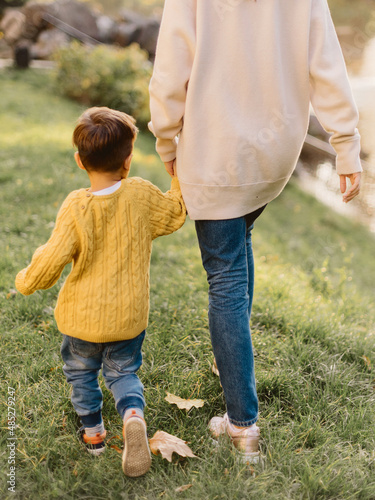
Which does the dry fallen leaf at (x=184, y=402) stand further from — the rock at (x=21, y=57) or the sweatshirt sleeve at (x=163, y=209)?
the rock at (x=21, y=57)

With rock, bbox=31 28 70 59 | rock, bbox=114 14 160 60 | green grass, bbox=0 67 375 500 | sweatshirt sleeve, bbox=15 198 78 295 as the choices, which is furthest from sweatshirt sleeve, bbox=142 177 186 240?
rock, bbox=114 14 160 60

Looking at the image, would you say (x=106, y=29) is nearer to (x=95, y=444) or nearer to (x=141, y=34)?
(x=141, y=34)

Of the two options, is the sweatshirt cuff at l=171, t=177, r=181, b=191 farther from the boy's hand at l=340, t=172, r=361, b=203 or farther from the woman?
the boy's hand at l=340, t=172, r=361, b=203

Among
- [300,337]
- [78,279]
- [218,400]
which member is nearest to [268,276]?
[300,337]

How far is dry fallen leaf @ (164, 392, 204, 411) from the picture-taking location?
6.35 feet

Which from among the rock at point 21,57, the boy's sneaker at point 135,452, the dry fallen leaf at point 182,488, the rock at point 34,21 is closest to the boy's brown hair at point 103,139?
the boy's sneaker at point 135,452

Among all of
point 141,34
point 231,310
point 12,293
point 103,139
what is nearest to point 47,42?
point 141,34

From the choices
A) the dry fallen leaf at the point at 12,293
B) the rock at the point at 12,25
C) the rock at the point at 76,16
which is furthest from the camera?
the rock at the point at 76,16

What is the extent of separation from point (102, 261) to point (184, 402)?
2.24 feet

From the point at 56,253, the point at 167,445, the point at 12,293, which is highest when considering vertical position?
the point at 56,253

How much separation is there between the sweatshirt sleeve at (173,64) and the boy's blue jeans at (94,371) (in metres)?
0.79

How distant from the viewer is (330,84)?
5.36 feet

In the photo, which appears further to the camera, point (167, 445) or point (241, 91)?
point (167, 445)

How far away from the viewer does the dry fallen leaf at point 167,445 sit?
169cm
